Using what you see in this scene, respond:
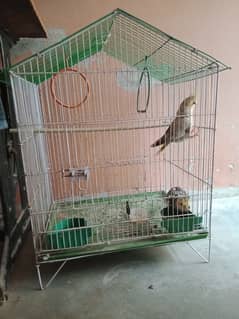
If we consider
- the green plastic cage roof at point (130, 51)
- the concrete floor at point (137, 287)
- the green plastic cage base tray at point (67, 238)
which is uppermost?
the green plastic cage roof at point (130, 51)

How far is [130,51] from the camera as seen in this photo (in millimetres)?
1928

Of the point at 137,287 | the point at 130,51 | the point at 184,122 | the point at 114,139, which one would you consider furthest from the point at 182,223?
the point at 130,51

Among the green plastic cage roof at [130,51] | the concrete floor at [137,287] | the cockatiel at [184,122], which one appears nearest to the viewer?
the concrete floor at [137,287]

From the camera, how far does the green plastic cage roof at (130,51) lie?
143 centimetres

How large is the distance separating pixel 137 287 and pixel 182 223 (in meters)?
0.44

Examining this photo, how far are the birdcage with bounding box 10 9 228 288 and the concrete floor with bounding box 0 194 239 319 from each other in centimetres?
16

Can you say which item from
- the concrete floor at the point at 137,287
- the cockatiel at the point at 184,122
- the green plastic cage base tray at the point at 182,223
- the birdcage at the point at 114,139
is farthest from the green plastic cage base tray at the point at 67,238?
the cockatiel at the point at 184,122

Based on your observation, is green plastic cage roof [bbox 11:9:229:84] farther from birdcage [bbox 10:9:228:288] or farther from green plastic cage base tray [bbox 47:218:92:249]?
green plastic cage base tray [bbox 47:218:92:249]

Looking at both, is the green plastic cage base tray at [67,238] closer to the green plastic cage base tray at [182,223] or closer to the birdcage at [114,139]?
the birdcage at [114,139]

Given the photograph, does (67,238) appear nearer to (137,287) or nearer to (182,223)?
(137,287)

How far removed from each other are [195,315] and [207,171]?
4.63 feet

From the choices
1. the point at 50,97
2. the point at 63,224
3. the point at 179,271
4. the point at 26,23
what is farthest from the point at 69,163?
the point at 179,271

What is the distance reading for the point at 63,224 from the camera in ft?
5.28

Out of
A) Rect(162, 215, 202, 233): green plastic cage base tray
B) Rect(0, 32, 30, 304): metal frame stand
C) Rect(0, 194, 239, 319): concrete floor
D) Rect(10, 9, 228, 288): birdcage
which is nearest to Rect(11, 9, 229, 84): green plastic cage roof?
Rect(10, 9, 228, 288): birdcage
